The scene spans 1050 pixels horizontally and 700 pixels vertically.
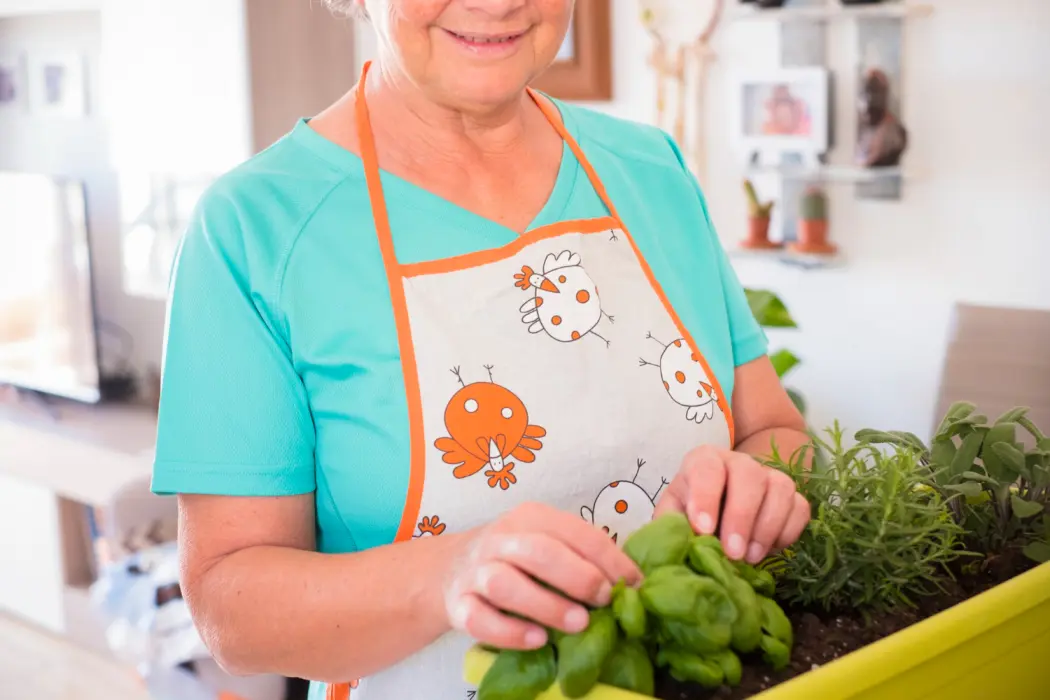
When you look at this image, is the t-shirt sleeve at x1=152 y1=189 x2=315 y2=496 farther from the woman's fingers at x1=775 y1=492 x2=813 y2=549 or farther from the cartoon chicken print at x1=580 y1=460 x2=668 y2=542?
the woman's fingers at x1=775 y1=492 x2=813 y2=549

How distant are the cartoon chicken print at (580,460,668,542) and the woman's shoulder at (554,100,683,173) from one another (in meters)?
0.31

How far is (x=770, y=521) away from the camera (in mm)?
715

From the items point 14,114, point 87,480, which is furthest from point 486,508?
point 14,114

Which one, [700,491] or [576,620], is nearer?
[576,620]

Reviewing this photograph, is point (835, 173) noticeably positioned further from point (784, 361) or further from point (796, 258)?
point (784, 361)

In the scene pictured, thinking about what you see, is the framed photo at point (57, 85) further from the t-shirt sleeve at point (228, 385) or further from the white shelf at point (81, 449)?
the t-shirt sleeve at point (228, 385)

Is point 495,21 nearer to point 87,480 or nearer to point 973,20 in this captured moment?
point 973,20

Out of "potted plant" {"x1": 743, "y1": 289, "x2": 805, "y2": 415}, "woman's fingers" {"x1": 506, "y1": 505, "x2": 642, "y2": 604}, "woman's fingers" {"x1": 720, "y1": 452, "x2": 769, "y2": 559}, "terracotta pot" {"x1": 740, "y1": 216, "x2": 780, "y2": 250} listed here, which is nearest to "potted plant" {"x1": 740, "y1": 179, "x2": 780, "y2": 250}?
"terracotta pot" {"x1": 740, "y1": 216, "x2": 780, "y2": 250}

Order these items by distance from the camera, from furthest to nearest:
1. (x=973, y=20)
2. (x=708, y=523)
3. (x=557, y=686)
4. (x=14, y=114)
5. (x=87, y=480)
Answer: (x=14, y=114)
(x=87, y=480)
(x=973, y=20)
(x=708, y=523)
(x=557, y=686)

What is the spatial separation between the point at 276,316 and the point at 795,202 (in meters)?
2.01

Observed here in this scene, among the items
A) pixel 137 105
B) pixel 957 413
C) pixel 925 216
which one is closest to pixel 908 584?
pixel 957 413

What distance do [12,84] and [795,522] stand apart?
3.92m

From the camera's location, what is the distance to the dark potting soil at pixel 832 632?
24.2 inches

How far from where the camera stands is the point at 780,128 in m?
2.67
